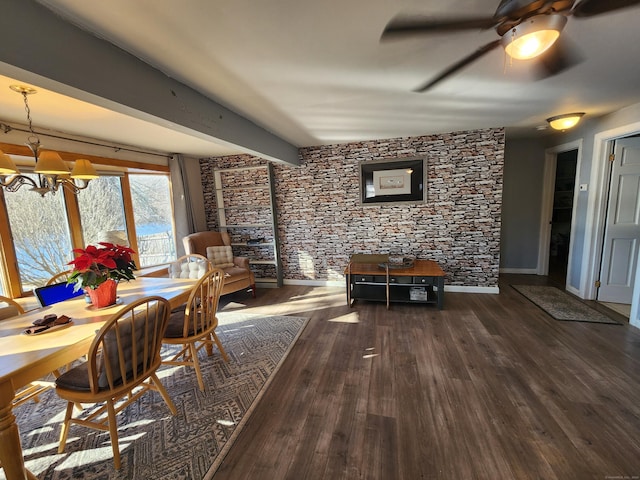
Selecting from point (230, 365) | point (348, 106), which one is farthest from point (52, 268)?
point (348, 106)

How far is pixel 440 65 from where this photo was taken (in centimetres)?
179

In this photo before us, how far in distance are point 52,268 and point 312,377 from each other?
309cm

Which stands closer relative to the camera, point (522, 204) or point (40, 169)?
point (40, 169)

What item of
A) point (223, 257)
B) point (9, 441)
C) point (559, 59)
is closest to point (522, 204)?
point (559, 59)

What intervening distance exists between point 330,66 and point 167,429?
2654 mm

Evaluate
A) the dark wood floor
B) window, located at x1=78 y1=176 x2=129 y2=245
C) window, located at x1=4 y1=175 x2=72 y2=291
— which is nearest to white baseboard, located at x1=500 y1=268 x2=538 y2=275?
the dark wood floor

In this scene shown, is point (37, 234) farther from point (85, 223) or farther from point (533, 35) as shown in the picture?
point (533, 35)

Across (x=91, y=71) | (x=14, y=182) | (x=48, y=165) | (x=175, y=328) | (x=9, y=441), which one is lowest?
(x=9, y=441)

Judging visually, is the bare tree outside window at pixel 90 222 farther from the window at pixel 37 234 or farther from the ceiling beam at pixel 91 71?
the ceiling beam at pixel 91 71

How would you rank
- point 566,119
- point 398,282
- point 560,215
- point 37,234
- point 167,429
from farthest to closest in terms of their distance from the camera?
1. point 560,215
2. point 398,282
3. point 566,119
4. point 37,234
5. point 167,429

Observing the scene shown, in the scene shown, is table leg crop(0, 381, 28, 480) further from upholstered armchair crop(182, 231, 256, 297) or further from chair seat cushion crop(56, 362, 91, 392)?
upholstered armchair crop(182, 231, 256, 297)

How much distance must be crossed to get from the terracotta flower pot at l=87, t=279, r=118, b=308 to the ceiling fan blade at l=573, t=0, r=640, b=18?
313cm

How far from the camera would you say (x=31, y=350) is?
143cm

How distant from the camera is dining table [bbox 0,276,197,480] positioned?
1266 millimetres
